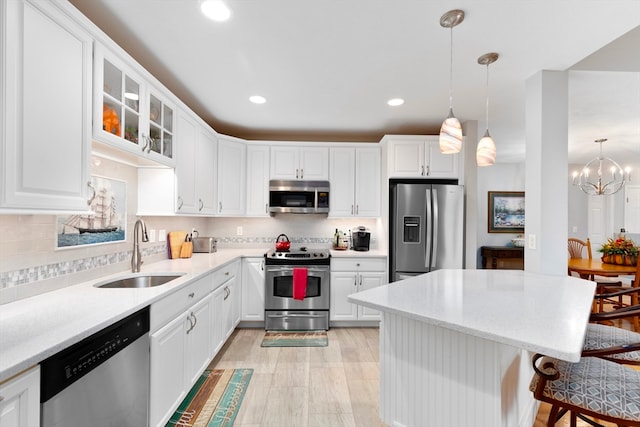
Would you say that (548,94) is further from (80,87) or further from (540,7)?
(80,87)

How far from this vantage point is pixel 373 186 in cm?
392

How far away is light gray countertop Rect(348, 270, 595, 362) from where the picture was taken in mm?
997

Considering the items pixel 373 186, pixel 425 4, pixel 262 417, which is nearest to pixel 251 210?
pixel 373 186

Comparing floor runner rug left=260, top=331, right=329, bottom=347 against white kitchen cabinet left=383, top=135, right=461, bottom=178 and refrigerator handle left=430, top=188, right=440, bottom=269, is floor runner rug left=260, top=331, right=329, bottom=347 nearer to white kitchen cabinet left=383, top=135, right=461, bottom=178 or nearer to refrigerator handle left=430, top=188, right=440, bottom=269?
refrigerator handle left=430, top=188, right=440, bottom=269

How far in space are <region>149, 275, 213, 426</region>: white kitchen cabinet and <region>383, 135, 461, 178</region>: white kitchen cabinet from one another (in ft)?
8.14

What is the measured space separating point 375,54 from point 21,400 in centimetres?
247

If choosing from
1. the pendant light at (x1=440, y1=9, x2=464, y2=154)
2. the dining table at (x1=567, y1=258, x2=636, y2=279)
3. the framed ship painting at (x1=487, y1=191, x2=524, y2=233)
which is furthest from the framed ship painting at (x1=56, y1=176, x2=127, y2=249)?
the framed ship painting at (x1=487, y1=191, x2=524, y2=233)

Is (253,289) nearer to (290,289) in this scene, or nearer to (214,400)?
(290,289)

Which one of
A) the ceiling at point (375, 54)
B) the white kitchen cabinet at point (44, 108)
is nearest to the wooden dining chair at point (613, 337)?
the ceiling at point (375, 54)

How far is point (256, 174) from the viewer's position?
3.89 m

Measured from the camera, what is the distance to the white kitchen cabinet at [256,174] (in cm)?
388

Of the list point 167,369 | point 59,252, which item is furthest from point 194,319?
point 59,252

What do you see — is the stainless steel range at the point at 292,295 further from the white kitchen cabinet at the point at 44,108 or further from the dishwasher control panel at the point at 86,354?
the white kitchen cabinet at the point at 44,108

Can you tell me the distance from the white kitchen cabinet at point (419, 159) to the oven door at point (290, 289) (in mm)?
1499
